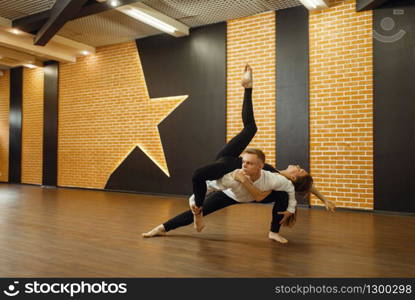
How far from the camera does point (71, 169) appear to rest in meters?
7.18

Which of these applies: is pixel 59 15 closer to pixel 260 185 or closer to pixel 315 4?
pixel 315 4

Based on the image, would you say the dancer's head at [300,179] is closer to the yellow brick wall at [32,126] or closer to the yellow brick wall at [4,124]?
the yellow brick wall at [32,126]

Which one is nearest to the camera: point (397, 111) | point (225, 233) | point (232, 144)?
point (232, 144)

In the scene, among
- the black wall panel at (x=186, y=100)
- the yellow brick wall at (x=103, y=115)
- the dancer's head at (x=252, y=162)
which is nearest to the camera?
the dancer's head at (x=252, y=162)

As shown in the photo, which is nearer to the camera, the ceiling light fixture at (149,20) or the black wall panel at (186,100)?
the ceiling light fixture at (149,20)

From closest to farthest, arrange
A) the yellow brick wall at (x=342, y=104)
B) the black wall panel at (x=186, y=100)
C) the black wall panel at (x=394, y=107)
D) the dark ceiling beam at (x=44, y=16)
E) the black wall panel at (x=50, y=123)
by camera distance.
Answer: the black wall panel at (x=394, y=107) < the yellow brick wall at (x=342, y=104) < the dark ceiling beam at (x=44, y=16) < the black wall panel at (x=186, y=100) < the black wall panel at (x=50, y=123)

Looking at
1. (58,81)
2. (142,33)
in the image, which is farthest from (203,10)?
(58,81)

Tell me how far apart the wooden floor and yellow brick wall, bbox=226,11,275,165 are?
4.38 feet

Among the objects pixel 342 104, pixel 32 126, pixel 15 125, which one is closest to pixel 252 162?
pixel 342 104

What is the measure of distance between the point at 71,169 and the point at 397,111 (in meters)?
5.99

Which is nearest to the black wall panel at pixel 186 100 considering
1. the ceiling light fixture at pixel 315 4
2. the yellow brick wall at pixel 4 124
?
the ceiling light fixture at pixel 315 4

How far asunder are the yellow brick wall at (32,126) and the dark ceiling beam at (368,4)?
6.53 m

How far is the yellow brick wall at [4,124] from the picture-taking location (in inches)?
330

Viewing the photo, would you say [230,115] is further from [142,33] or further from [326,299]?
[326,299]
